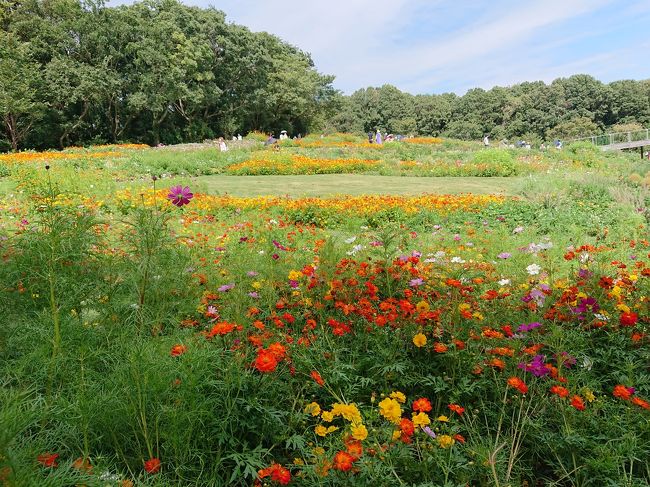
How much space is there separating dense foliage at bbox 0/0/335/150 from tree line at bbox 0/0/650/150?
7 cm

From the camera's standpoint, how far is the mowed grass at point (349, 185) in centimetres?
1019

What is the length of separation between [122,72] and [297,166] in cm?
2387

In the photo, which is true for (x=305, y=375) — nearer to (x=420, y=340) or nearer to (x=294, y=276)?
(x=420, y=340)

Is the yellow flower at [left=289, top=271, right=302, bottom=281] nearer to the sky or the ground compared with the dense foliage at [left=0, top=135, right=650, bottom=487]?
nearer to the sky

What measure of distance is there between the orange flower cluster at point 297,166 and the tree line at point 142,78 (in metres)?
19.1

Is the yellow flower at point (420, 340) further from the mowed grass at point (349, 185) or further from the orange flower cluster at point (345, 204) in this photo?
the mowed grass at point (349, 185)

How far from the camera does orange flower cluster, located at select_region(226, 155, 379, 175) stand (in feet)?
46.9

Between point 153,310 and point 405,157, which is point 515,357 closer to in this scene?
point 153,310

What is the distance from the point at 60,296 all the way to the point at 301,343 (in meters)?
1.46

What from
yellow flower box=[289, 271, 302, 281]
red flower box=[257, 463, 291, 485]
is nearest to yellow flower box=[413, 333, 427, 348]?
red flower box=[257, 463, 291, 485]

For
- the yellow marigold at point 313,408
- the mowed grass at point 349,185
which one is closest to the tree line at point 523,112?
the mowed grass at point 349,185

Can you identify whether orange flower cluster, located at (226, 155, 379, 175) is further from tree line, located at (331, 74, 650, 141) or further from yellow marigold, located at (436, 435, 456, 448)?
tree line, located at (331, 74, 650, 141)

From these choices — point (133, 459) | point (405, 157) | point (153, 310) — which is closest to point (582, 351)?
point (133, 459)

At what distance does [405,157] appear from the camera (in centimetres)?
1944
